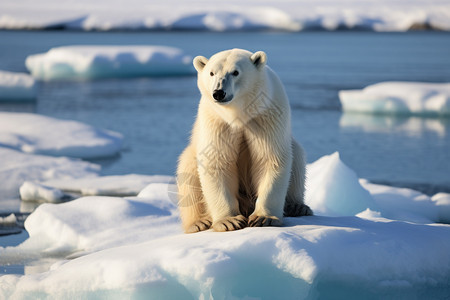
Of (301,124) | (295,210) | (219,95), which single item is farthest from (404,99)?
(219,95)

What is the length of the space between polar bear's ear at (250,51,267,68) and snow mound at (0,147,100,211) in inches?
200

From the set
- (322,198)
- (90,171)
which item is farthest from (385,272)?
(90,171)

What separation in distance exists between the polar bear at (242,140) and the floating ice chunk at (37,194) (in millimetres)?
4127

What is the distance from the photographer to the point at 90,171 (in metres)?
9.38

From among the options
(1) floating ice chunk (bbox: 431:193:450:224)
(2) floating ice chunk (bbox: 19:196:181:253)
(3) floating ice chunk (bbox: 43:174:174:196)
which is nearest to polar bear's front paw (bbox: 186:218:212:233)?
(2) floating ice chunk (bbox: 19:196:181:253)

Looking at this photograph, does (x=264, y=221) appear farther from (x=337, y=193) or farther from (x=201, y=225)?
(x=337, y=193)

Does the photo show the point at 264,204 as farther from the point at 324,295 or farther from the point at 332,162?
the point at 332,162

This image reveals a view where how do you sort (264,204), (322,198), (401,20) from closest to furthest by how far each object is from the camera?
(264,204) → (322,198) → (401,20)

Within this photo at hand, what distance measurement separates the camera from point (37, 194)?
7602 millimetres

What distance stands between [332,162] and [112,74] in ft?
68.3

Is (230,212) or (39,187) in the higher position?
(230,212)

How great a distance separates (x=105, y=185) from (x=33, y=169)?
1.32 metres

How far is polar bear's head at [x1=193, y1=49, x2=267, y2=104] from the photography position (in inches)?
134

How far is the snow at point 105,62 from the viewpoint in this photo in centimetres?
2517
